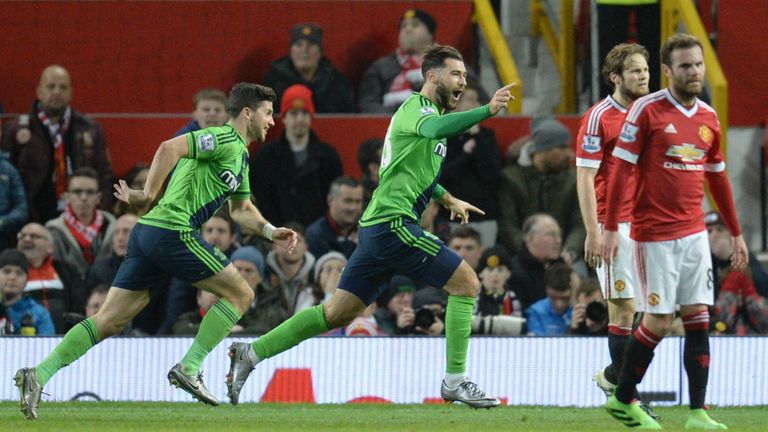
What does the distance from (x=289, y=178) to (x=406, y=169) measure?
476 centimetres

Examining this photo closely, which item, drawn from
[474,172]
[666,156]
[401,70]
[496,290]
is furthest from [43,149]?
[666,156]

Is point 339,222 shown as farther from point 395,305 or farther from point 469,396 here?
point 469,396

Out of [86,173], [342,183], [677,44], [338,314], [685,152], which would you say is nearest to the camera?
[677,44]

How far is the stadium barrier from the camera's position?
40.1 ft

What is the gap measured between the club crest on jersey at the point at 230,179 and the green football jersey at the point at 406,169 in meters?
0.99

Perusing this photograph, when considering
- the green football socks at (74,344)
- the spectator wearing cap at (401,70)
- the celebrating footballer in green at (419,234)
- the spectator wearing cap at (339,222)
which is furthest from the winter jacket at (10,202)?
the celebrating footballer in green at (419,234)

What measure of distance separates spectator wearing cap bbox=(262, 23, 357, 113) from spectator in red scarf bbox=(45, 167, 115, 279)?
244cm

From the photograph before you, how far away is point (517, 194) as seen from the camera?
1430 cm

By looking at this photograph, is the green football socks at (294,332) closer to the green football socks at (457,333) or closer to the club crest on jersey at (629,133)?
the green football socks at (457,333)

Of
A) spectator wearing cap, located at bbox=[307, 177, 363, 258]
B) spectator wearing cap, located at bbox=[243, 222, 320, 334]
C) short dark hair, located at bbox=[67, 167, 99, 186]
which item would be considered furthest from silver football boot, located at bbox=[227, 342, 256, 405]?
short dark hair, located at bbox=[67, 167, 99, 186]

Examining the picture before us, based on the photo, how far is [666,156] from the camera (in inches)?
344

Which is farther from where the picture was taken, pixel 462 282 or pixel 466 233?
pixel 466 233

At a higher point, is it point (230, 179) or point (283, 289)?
point (230, 179)

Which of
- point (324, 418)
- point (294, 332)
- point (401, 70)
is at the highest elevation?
point (401, 70)
